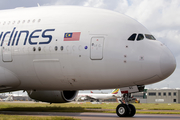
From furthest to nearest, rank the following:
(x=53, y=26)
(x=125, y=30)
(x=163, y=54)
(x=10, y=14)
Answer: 1. (x=10, y=14)
2. (x=53, y=26)
3. (x=125, y=30)
4. (x=163, y=54)

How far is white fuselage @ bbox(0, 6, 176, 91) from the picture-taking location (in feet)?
42.4

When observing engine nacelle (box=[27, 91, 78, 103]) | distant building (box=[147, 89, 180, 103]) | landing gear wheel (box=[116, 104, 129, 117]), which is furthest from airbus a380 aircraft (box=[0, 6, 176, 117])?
distant building (box=[147, 89, 180, 103])

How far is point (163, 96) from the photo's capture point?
97250 millimetres

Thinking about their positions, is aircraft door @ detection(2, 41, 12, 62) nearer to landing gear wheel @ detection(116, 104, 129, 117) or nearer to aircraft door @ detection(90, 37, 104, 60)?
aircraft door @ detection(90, 37, 104, 60)

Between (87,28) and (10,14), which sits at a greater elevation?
(10,14)

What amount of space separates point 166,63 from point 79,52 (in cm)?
397

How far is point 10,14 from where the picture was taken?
16.1 m

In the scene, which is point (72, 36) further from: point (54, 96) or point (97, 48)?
point (54, 96)

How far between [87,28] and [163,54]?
3766 mm

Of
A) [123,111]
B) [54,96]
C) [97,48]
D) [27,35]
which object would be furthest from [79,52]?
[54,96]

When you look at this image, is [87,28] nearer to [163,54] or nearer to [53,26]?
[53,26]

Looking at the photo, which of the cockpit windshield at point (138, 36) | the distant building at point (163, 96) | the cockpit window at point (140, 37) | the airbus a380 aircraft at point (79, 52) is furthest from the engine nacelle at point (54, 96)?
the distant building at point (163, 96)

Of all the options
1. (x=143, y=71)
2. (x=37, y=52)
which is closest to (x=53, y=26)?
(x=37, y=52)

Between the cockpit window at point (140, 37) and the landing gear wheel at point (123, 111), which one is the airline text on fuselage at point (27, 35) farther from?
the landing gear wheel at point (123, 111)
